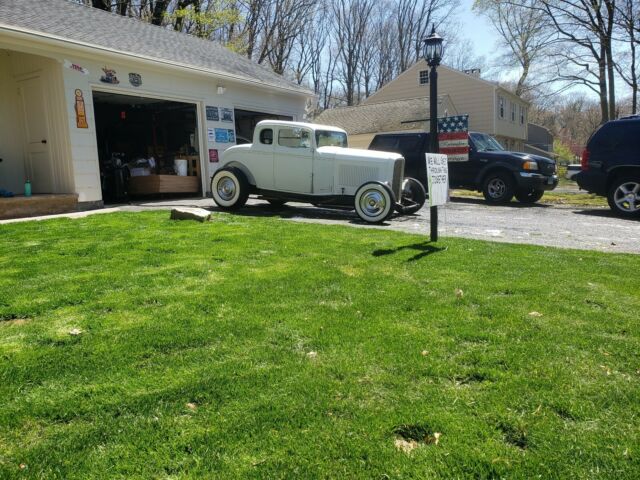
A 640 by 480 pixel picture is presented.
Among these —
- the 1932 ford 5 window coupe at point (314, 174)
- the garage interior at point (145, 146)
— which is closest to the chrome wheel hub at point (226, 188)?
the 1932 ford 5 window coupe at point (314, 174)

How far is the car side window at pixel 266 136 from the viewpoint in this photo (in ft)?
31.2

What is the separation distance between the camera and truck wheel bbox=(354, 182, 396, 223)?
845cm

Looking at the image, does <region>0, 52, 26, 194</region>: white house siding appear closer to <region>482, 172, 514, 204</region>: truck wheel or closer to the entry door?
the entry door

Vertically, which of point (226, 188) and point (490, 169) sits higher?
point (490, 169)

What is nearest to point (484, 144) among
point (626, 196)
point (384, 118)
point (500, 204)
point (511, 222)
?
point (500, 204)

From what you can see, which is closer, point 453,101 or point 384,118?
point 384,118

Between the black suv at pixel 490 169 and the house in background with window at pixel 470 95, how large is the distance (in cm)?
1552

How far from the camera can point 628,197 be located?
33.0ft

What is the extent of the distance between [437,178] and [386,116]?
21.6m

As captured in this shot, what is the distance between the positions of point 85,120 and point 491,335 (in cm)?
952

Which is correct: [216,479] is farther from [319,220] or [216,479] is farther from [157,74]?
[157,74]

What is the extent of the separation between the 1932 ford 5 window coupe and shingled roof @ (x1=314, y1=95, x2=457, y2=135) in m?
16.0

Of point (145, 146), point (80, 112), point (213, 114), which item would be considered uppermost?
point (213, 114)

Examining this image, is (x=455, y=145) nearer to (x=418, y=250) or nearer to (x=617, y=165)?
(x=418, y=250)
